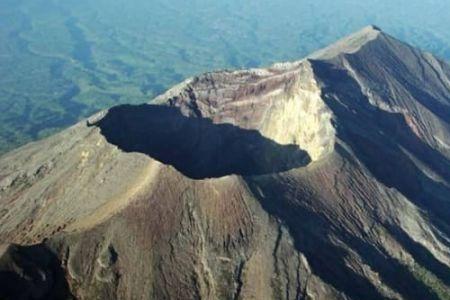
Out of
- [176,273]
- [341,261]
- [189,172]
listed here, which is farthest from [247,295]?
[189,172]

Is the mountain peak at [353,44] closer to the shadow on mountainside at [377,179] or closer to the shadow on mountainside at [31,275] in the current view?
the shadow on mountainside at [377,179]

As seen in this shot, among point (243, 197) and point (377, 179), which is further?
point (377, 179)

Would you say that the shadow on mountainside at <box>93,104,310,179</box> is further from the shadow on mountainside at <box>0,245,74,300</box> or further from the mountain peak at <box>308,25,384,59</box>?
the mountain peak at <box>308,25,384,59</box>

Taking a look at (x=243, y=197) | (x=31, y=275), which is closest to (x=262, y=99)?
(x=243, y=197)

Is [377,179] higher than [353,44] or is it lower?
higher

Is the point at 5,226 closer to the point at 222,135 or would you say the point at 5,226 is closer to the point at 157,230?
the point at 157,230

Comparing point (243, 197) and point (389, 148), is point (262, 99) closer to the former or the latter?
point (389, 148)

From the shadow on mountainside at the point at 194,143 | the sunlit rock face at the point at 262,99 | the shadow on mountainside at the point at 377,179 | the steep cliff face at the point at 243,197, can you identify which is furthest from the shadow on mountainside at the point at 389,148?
the shadow on mountainside at the point at 194,143
